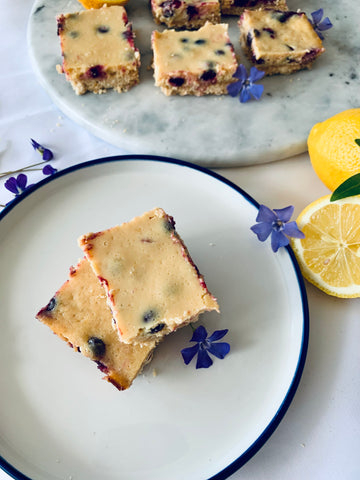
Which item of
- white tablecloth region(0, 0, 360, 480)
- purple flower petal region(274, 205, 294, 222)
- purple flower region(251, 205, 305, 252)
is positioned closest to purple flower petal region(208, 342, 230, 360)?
white tablecloth region(0, 0, 360, 480)

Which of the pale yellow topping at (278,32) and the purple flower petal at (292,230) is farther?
the pale yellow topping at (278,32)

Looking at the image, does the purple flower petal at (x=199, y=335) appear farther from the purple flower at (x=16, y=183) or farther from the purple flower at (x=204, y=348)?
the purple flower at (x=16, y=183)

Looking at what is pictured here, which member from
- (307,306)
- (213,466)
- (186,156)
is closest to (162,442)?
(213,466)

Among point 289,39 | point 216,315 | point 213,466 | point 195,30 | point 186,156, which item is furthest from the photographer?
point 195,30

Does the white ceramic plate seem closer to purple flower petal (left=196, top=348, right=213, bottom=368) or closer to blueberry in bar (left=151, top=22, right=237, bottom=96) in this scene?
purple flower petal (left=196, top=348, right=213, bottom=368)

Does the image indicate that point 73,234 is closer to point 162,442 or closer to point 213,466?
point 162,442

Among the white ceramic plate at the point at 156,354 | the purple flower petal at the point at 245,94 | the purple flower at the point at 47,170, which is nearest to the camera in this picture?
the white ceramic plate at the point at 156,354

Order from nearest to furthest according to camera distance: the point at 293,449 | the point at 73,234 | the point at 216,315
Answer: the point at 293,449, the point at 216,315, the point at 73,234

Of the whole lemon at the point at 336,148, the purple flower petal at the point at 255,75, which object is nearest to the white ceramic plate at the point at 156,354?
the whole lemon at the point at 336,148
